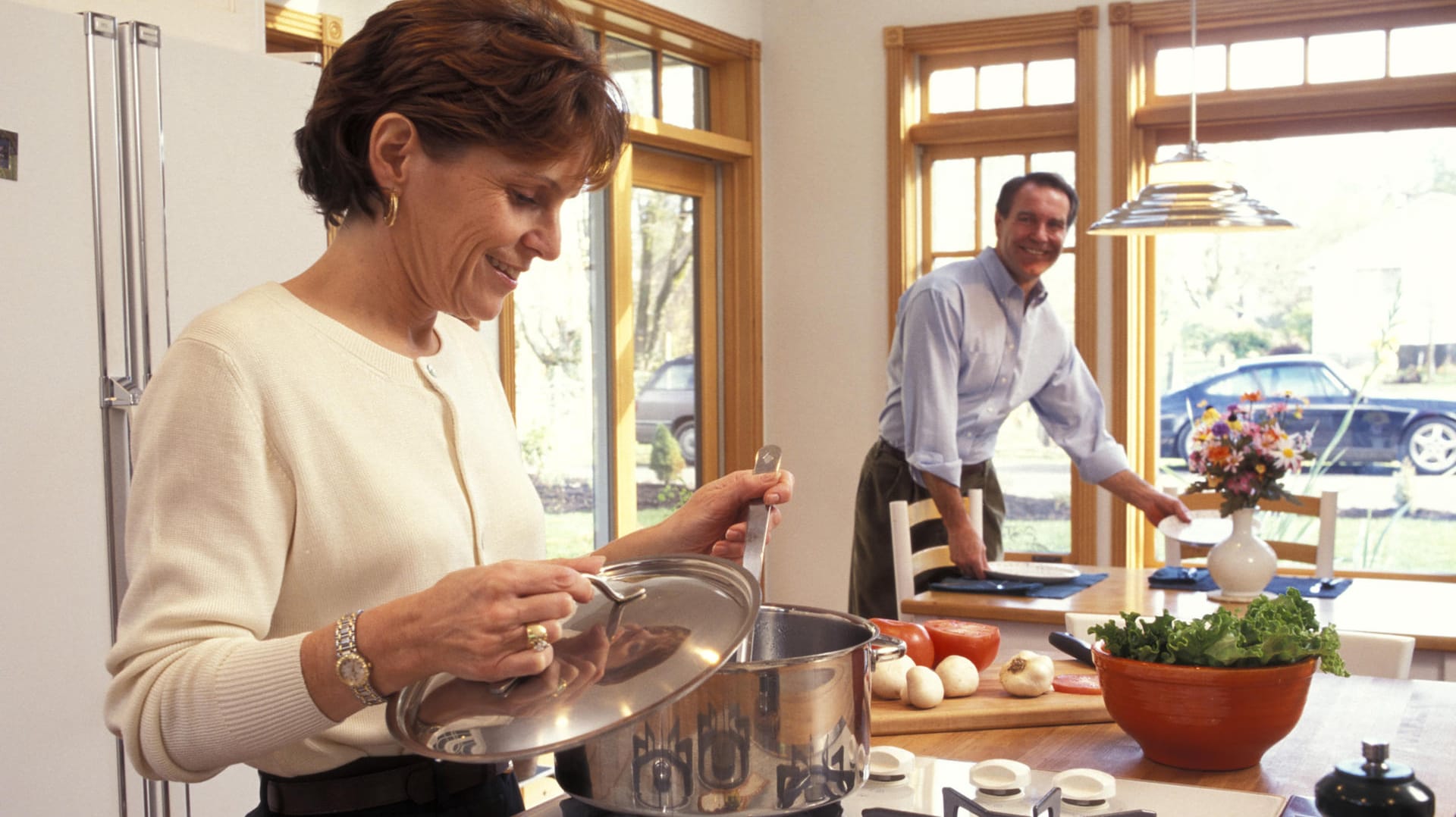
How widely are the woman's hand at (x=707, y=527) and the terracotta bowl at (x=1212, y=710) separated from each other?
1.42ft

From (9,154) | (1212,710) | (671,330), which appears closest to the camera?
(1212,710)

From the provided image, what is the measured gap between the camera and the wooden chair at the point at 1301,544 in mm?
3432

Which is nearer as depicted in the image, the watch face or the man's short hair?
the watch face

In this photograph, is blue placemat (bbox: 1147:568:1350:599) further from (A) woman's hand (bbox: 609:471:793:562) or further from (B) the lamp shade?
(A) woman's hand (bbox: 609:471:793:562)

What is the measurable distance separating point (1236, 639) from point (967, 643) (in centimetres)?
45

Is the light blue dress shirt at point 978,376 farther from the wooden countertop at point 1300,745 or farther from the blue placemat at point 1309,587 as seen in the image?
the wooden countertop at point 1300,745

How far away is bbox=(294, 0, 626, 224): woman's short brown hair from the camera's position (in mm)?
1137

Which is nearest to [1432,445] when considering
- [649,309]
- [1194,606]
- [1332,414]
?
[1332,414]

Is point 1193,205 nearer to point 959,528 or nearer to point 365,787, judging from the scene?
point 959,528

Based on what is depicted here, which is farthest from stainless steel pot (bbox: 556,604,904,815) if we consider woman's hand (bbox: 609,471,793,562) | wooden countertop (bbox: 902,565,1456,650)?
wooden countertop (bbox: 902,565,1456,650)

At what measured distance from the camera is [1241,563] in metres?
2.86

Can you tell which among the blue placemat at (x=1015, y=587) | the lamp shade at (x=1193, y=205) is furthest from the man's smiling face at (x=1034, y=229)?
the blue placemat at (x=1015, y=587)

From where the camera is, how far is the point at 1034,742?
1538mm

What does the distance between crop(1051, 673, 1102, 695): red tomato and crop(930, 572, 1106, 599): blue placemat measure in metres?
1.19
